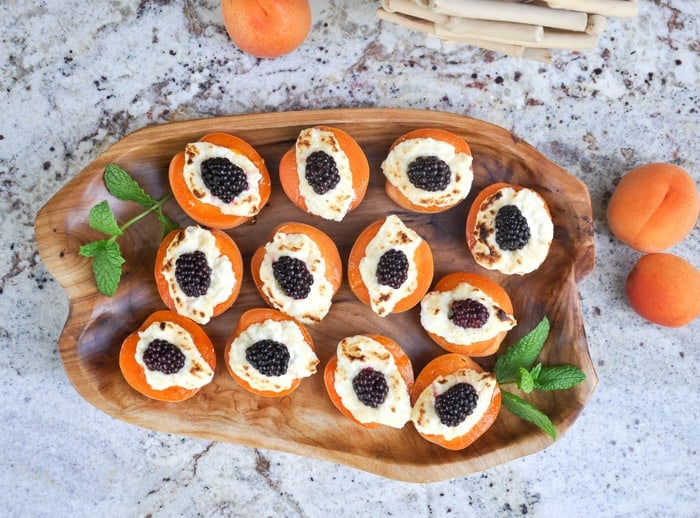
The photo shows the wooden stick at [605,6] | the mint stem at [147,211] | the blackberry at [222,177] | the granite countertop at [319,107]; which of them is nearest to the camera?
the wooden stick at [605,6]

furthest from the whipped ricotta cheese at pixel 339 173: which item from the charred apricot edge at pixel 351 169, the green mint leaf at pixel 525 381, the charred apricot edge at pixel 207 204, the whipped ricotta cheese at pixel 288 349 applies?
the green mint leaf at pixel 525 381

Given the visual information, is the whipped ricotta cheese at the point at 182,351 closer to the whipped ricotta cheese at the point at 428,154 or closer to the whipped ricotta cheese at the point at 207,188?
the whipped ricotta cheese at the point at 207,188

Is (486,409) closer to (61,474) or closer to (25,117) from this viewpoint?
(61,474)

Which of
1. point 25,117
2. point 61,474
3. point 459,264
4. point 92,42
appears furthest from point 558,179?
point 61,474

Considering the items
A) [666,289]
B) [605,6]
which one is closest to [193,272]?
[605,6]

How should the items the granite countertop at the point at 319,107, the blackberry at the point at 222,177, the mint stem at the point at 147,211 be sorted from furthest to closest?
the granite countertop at the point at 319,107 < the mint stem at the point at 147,211 < the blackberry at the point at 222,177

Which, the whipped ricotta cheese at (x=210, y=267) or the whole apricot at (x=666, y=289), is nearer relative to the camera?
the whipped ricotta cheese at (x=210, y=267)

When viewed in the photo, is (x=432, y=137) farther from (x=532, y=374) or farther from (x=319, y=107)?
(x=532, y=374)
